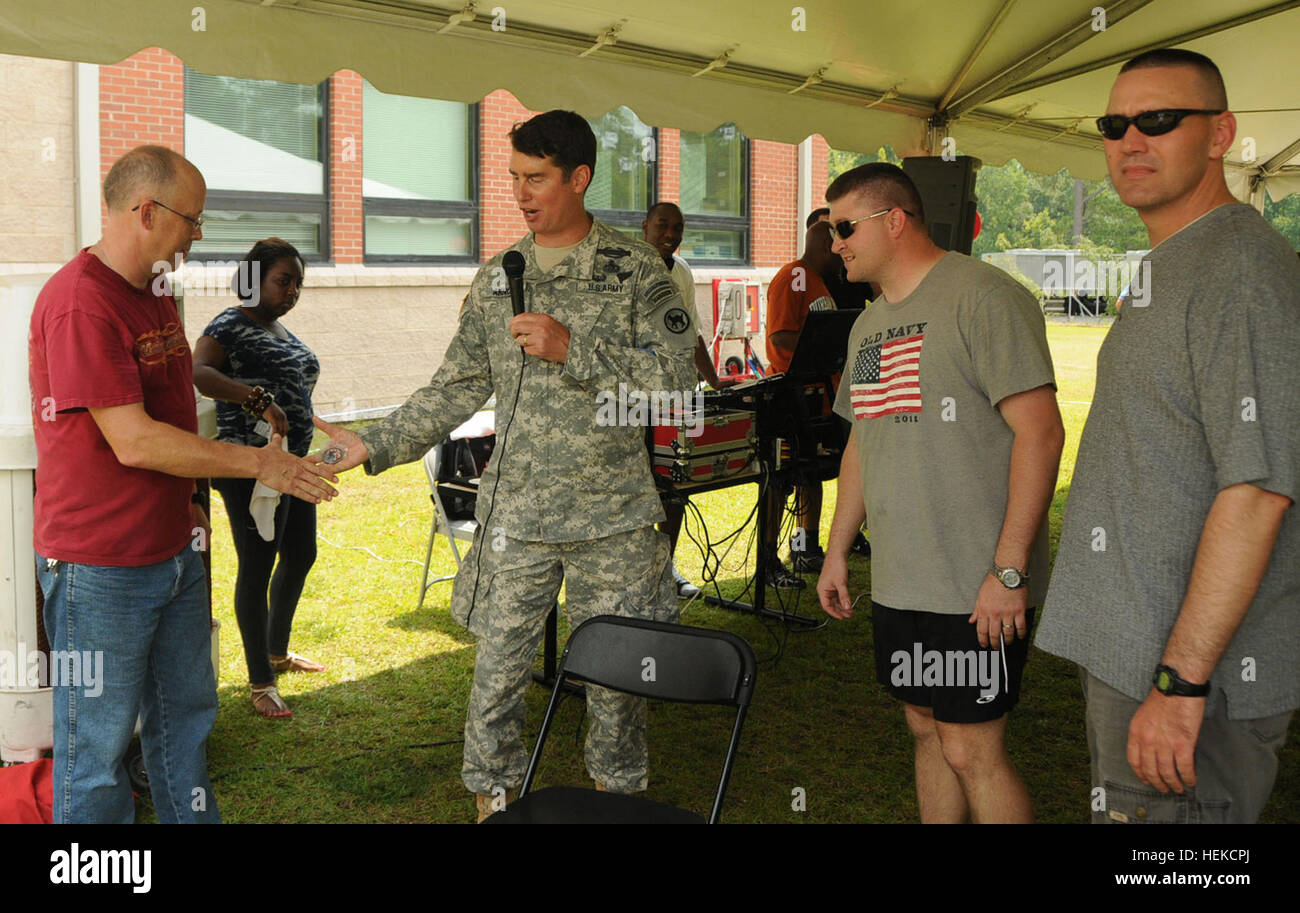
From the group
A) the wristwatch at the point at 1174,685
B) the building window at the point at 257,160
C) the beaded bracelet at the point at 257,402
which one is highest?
the building window at the point at 257,160

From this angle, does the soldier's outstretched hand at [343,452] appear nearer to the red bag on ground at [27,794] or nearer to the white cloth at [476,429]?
the red bag on ground at [27,794]

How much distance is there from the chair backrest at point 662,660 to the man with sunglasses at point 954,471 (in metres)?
0.45

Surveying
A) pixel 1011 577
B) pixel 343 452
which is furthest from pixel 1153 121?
pixel 343 452

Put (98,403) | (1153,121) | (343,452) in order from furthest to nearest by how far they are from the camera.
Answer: (343,452) → (98,403) → (1153,121)

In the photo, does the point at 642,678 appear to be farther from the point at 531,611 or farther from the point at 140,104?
the point at 140,104

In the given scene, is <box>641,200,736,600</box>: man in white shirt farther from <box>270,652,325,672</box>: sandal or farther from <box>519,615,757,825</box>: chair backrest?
<box>519,615,757,825</box>: chair backrest

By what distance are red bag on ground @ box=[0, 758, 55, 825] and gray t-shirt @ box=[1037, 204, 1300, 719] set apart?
123 inches

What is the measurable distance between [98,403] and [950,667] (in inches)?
84.9

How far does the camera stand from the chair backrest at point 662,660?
2.67m

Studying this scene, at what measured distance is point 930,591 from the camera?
9.05 ft

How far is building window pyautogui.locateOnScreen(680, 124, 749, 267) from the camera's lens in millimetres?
16078

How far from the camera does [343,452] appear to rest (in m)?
3.34

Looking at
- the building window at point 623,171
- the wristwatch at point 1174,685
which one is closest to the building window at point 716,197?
the building window at point 623,171

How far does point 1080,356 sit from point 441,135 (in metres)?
13.6
